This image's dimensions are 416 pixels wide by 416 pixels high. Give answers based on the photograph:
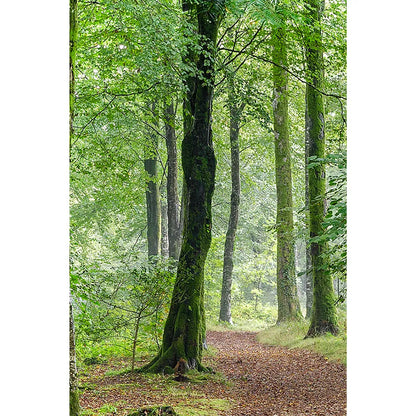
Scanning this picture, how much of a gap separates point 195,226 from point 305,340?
370cm

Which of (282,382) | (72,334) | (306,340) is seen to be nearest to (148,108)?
(282,382)

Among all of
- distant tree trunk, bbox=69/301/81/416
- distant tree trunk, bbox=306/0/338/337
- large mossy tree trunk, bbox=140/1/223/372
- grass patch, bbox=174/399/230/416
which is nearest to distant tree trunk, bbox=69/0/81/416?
distant tree trunk, bbox=69/301/81/416

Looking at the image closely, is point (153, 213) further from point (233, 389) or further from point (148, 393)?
point (148, 393)

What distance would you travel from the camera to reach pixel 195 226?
6.41 metres

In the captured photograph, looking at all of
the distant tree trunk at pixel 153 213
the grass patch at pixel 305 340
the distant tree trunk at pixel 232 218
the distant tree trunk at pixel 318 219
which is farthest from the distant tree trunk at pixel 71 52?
the distant tree trunk at pixel 232 218

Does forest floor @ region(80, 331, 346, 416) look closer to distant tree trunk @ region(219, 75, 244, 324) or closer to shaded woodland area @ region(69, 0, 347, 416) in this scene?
shaded woodland area @ region(69, 0, 347, 416)

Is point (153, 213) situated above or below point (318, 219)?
above

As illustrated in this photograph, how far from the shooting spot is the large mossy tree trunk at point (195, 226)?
19.5 feet

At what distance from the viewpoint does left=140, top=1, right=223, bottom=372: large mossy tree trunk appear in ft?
19.5

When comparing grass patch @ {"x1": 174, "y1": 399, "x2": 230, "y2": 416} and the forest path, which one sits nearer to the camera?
grass patch @ {"x1": 174, "y1": 399, "x2": 230, "y2": 416}

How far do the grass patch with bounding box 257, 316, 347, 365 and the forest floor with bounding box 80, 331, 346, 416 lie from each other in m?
0.20

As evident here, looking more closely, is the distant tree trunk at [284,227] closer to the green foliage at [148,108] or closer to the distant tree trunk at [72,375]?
the green foliage at [148,108]
